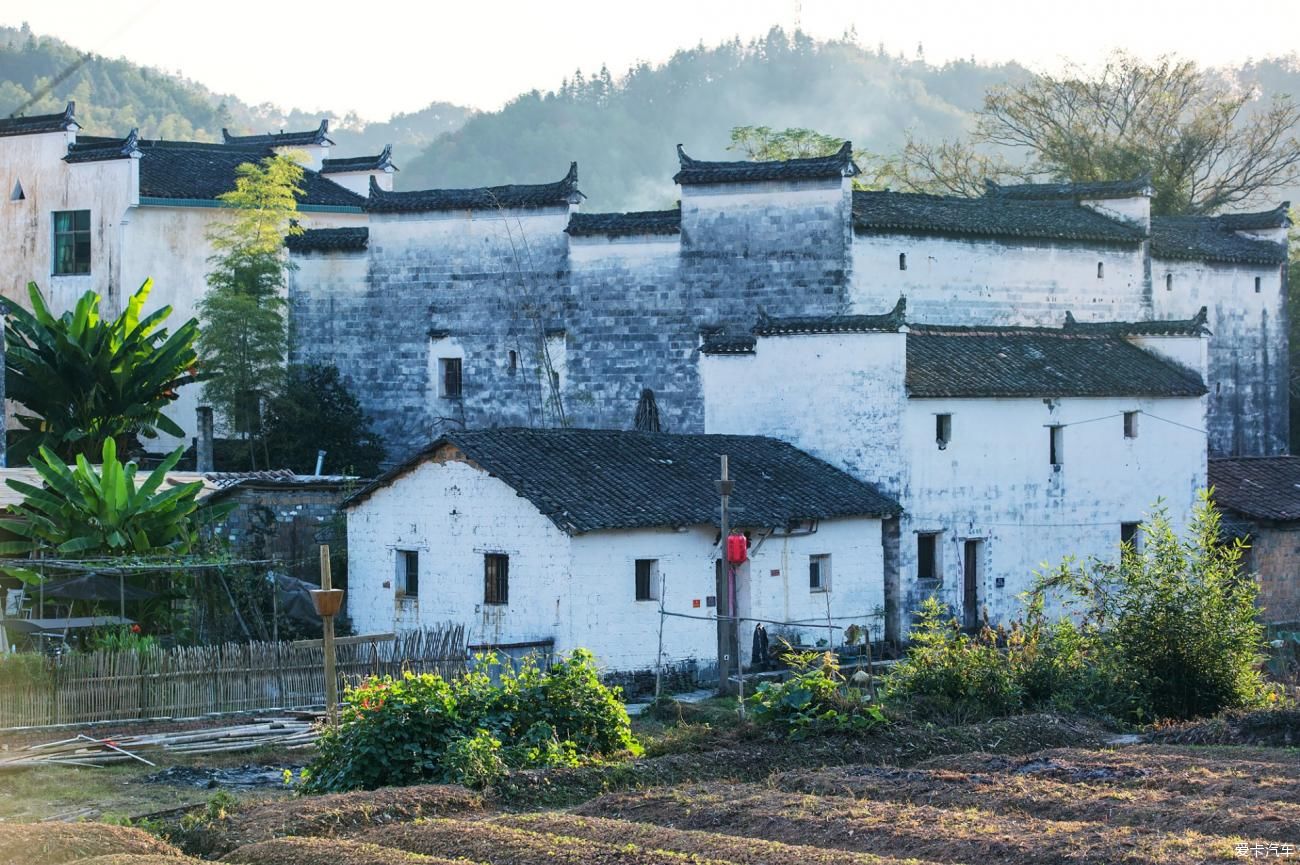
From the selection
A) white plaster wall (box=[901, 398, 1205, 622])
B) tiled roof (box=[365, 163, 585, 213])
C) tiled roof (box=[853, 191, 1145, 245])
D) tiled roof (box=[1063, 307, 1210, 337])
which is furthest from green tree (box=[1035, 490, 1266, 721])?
tiled roof (box=[365, 163, 585, 213])

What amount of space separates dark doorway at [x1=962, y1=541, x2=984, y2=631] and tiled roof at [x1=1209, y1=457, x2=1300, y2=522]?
5751mm

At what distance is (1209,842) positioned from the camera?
12.0 m

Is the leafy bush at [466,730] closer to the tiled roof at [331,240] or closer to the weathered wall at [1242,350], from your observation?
the tiled roof at [331,240]

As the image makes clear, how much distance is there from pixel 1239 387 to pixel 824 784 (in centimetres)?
2717

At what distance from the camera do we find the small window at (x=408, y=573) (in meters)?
26.1

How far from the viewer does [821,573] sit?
26969 millimetres

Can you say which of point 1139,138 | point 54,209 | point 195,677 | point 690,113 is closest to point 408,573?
point 195,677

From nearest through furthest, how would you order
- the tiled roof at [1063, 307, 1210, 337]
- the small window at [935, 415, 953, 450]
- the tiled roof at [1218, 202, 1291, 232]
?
the small window at [935, 415, 953, 450] → the tiled roof at [1063, 307, 1210, 337] → the tiled roof at [1218, 202, 1291, 232]

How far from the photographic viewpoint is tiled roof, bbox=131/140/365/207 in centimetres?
3941

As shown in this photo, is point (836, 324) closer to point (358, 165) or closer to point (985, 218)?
point (985, 218)

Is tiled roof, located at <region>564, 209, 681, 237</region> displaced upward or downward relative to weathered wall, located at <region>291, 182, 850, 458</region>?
upward

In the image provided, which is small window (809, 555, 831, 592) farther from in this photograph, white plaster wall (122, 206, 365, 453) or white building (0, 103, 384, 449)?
white plaster wall (122, 206, 365, 453)

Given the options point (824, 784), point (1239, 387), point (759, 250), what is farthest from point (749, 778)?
point (1239, 387)

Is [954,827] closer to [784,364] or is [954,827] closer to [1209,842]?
[1209,842]
